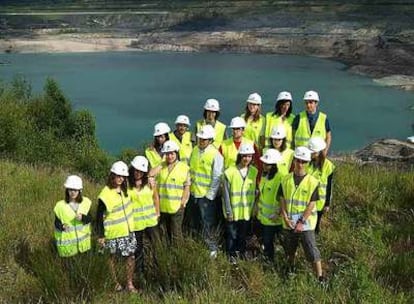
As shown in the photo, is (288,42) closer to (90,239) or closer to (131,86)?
(131,86)

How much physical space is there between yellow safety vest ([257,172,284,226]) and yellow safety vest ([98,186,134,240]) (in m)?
1.30

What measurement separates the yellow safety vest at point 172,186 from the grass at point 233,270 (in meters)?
0.46

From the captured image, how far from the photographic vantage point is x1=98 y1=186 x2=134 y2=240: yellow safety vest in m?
5.50

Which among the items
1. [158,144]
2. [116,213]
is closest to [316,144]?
[158,144]

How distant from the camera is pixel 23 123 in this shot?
2048 centimetres

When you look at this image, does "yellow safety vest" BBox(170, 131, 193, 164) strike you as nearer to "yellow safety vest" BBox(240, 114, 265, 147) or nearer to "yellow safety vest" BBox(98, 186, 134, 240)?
"yellow safety vest" BBox(240, 114, 265, 147)

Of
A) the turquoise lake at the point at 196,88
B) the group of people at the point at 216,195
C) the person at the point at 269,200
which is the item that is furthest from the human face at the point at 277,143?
the turquoise lake at the point at 196,88

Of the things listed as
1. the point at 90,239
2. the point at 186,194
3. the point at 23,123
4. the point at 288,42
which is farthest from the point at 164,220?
the point at 288,42

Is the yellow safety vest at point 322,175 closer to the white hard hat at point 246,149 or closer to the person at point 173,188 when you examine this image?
the white hard hat at point 246,149

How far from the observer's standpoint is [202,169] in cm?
617

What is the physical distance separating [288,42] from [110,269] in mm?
68052

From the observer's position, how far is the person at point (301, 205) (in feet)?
17.8

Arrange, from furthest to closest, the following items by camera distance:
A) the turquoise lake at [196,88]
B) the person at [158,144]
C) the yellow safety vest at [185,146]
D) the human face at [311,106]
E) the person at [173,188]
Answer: the turquoise lake at [196,88] < the yellow safety vest at [185,146] < the human face at [311,106] < the person at [158,144] < the person at [173,188]

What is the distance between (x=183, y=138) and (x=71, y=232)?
1.88 metres
